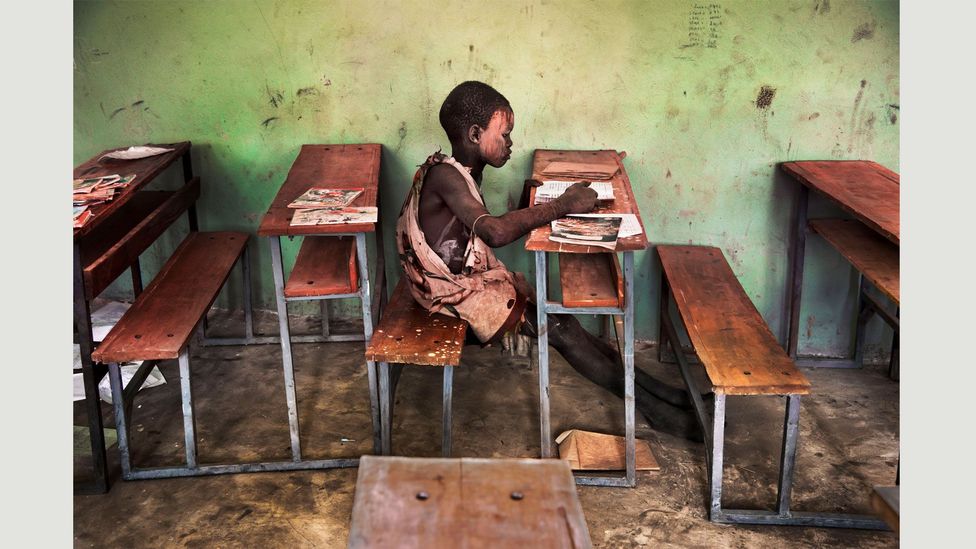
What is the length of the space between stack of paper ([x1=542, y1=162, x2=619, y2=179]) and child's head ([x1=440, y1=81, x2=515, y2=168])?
0.40 meters

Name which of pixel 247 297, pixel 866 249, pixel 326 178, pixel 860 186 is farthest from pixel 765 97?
pixel 247 297

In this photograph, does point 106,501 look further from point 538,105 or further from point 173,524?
point 538,105

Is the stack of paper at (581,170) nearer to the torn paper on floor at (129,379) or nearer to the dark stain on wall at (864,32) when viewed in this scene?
the dark stain on wall at (864,32)

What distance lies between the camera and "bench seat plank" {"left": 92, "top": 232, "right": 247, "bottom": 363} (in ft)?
10.6

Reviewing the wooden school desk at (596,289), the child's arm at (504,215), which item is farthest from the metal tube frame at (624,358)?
the child's arm at (504,215)

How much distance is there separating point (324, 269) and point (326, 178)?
1.76 feet

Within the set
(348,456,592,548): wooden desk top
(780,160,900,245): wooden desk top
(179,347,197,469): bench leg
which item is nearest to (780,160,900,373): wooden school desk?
(780,160,900,245): wooden desk top

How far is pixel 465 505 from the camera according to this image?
78.1 inches

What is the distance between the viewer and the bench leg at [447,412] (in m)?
3.36

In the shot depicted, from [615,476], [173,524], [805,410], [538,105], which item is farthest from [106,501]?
[805,410]

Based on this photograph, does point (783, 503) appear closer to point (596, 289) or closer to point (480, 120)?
point (596, 289)

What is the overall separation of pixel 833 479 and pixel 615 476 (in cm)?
84

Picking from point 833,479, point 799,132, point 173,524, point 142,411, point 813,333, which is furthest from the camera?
point 813,333

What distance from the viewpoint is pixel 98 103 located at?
4.46 metres
